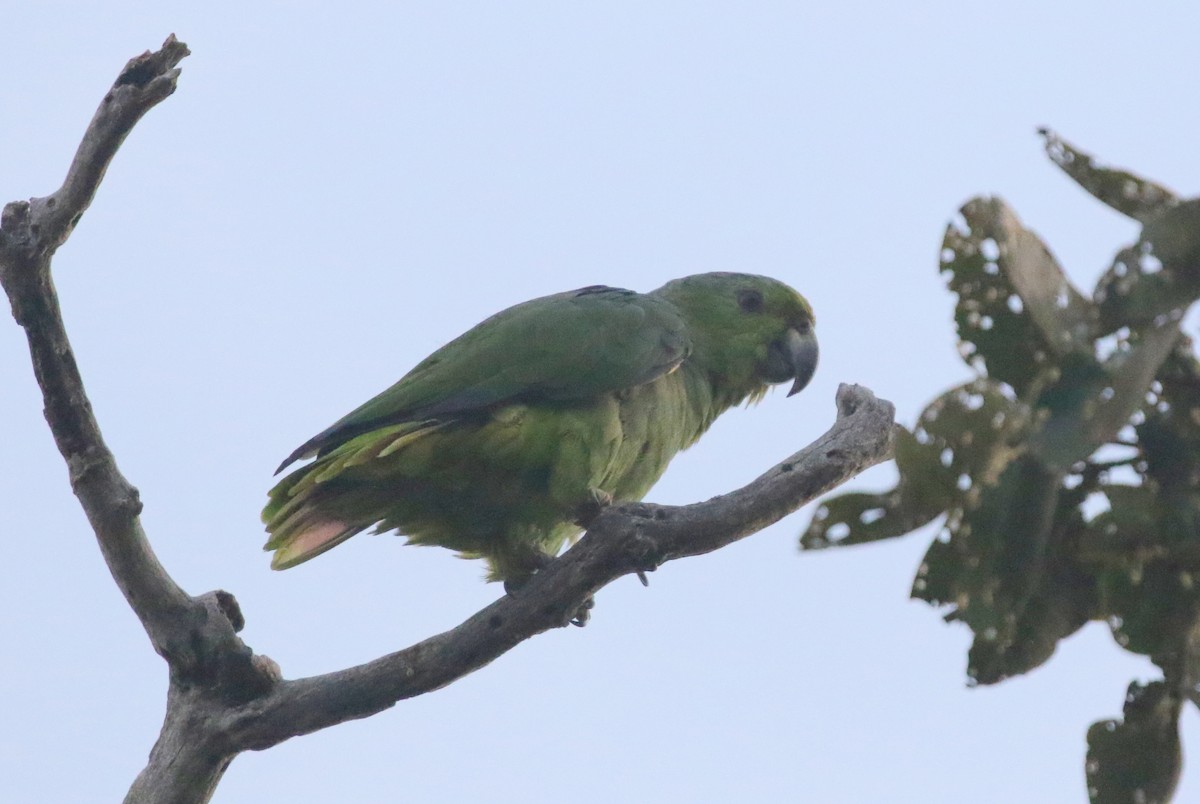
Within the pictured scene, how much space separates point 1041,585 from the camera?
2.00 metres

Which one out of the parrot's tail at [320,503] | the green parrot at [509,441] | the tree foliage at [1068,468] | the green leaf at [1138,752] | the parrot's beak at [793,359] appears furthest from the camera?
the parrot's beak at [793,359]

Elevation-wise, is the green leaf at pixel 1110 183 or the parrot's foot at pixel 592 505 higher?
the parrot's foot at pixel 592 505

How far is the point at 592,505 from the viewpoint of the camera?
195 inches

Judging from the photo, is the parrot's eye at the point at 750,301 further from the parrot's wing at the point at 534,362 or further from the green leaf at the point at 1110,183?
the green leaf at the point at 1110,183

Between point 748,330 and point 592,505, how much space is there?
159 cm

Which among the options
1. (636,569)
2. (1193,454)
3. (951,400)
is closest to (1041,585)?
(1193,454)

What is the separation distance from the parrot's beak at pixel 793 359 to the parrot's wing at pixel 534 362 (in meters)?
0.65

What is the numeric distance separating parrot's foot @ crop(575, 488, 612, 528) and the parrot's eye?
1606 mm

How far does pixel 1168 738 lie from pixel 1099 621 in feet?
0.82

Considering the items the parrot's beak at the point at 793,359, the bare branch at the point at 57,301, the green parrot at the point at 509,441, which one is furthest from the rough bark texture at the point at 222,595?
the parrot's beak at the point at 793,359

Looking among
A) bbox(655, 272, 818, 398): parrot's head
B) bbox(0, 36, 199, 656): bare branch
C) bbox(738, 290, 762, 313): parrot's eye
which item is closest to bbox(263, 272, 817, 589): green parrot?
bbox(655, 272, 818, 398): parrot's head

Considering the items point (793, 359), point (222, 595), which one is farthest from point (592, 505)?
point (793, 359)

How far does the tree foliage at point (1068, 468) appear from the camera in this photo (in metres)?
1.67

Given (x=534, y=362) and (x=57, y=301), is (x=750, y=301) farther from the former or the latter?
(x=57, y=301)
